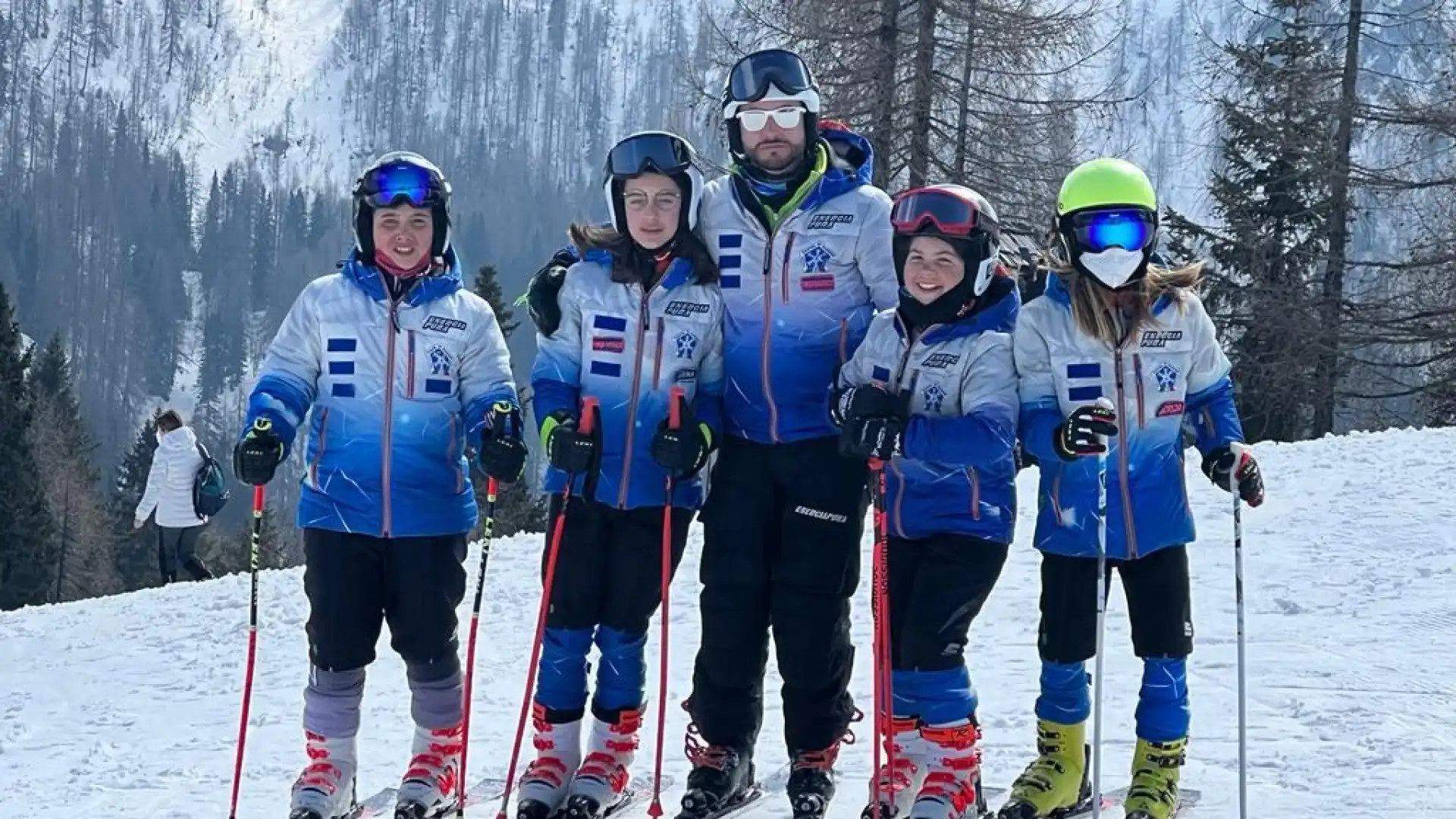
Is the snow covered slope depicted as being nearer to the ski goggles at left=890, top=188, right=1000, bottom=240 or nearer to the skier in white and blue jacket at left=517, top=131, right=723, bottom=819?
the skier in white and blue jacket at left=517, top=131, right=723, bottom=819

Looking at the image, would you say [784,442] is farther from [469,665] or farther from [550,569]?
[469,665]

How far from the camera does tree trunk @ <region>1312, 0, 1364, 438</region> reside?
22234 mm

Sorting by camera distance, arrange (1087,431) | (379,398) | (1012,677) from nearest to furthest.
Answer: (1087,431) < (379,398) < (1012,677)

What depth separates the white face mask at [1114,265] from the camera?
406 centimetres

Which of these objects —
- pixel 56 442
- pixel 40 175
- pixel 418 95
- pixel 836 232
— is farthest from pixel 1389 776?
pixel 418 95

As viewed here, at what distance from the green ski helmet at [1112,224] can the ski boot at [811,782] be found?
171 cm

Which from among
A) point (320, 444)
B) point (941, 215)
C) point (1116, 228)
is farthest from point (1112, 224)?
point (320, 444)

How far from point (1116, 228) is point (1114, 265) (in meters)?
0.11

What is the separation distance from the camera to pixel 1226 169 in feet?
88.4

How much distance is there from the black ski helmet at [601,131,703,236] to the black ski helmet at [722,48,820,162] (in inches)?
7.2

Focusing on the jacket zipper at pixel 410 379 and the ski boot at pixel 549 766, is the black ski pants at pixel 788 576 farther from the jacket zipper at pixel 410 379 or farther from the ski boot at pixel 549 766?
the jacket zipper at pixel 410 379

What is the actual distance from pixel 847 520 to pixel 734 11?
586 inches

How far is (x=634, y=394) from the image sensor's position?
4285 millimetres

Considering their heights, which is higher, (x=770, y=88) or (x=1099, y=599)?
(x=770, y=88)
